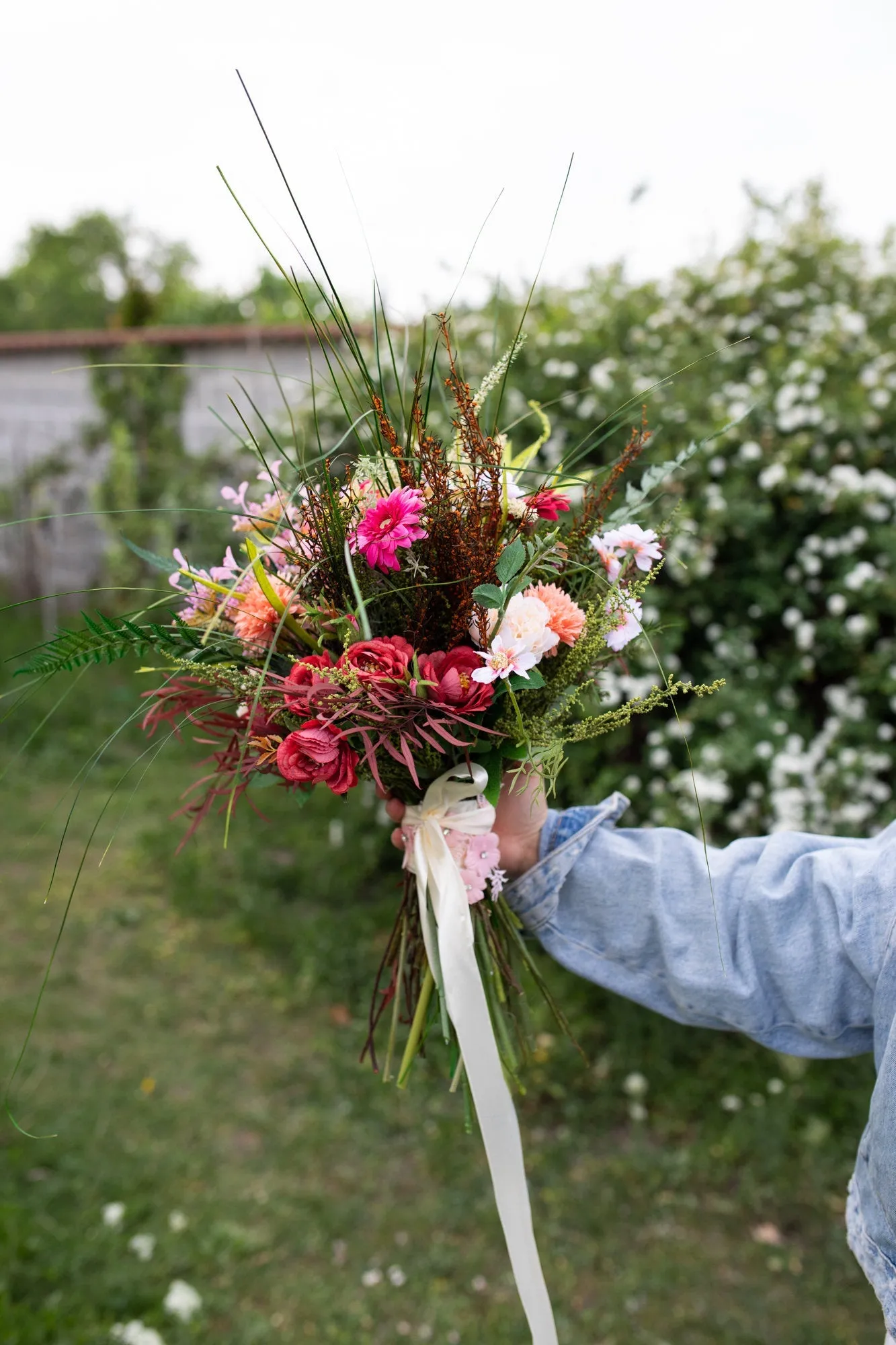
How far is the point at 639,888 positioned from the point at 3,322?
36055mm

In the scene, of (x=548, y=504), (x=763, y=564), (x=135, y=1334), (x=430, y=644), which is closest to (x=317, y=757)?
(x=430, y=644)

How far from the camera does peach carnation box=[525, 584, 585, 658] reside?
3.78ft

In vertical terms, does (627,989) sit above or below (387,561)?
below

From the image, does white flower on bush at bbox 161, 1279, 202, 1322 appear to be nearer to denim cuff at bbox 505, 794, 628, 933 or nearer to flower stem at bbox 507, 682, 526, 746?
denim cuff at bbox 505, 794, 628, 933

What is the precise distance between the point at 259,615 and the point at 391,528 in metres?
0.23

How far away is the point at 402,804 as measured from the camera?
1.34 metres

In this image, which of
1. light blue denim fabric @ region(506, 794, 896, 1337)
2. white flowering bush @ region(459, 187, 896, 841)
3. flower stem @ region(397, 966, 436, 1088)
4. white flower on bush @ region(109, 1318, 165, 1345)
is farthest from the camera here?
white flowering bush @ region(459, 187, 896, 841)

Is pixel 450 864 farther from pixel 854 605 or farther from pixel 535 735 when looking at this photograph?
pixel 854 605

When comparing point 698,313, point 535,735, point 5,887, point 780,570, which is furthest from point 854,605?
point 5,887

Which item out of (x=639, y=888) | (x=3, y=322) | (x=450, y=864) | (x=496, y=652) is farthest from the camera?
(x=3, y=322)

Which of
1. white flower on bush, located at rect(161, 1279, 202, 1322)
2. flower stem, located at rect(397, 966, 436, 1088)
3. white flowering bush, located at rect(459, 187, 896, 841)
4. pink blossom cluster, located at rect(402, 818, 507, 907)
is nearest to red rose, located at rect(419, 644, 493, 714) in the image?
pink blossom cluster, located at rect(402, 818, 507, 907)

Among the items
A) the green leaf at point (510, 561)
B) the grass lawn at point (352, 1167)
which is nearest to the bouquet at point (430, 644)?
the green leaf at point (510, 561)

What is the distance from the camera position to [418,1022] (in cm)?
142

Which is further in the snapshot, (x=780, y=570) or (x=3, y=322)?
(x=3, y=322)
